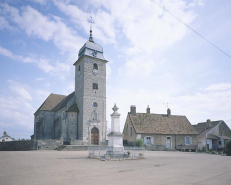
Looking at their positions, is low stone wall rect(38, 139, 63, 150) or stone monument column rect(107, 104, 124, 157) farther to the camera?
low stone wall rect(38, 139, 63, 150)

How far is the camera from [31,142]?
2591 centimetres

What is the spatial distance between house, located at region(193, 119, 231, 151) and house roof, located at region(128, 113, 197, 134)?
3370 millimetres

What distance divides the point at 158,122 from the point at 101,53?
1602cm

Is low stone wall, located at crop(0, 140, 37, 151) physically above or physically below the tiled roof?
below

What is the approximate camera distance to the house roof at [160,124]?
3197 cm

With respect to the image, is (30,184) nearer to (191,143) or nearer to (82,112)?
(82,112)

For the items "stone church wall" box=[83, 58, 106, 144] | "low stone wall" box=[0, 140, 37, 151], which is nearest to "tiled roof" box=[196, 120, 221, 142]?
"stone church wall" box=[83, 58, 106, 144]

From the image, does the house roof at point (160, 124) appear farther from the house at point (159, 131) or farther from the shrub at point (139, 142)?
the shrub at point (139, 142)

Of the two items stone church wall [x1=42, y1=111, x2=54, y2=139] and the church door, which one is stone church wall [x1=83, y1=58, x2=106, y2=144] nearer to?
the church door

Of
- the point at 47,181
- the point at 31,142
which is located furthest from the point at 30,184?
the point at 31,142

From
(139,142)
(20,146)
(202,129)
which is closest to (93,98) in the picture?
(139,142)

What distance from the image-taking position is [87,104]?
1242 inches

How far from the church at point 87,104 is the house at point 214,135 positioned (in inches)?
728

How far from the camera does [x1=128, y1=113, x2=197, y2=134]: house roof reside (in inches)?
1259
